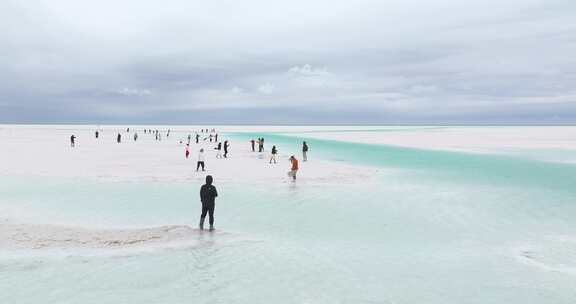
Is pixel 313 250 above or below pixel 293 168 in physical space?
below

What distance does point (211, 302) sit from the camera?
24.6 feet

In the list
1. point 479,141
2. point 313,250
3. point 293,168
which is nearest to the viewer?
point 313,250

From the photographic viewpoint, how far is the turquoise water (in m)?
8.02

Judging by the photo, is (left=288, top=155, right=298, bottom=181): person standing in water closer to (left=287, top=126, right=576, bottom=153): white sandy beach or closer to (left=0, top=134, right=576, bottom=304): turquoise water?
(left=0, top=134, right=576, bottom=304): turquoise water

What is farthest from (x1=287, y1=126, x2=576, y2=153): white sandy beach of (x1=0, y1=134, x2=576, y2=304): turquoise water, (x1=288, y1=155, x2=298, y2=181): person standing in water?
(x1=0, y1=134, x2=576, y2=304): turquoise water

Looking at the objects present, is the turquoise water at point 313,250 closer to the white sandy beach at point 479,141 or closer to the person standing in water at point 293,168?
the person standing in water at point 293,168

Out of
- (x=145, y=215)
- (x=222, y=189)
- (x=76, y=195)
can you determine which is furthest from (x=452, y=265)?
(x=76, y=195)

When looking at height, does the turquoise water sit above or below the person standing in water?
below

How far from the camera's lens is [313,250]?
35.1 ft

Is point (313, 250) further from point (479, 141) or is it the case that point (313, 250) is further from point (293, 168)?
point (479, 141)

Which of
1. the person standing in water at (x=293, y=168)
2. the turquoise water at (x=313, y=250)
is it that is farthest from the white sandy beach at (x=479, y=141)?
the turquoise water at (x=313, y=250)

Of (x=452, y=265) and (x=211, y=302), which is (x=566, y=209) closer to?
(x=452, y=265)

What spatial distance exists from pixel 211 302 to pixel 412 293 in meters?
3.62

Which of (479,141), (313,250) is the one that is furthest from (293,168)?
(479,141)
